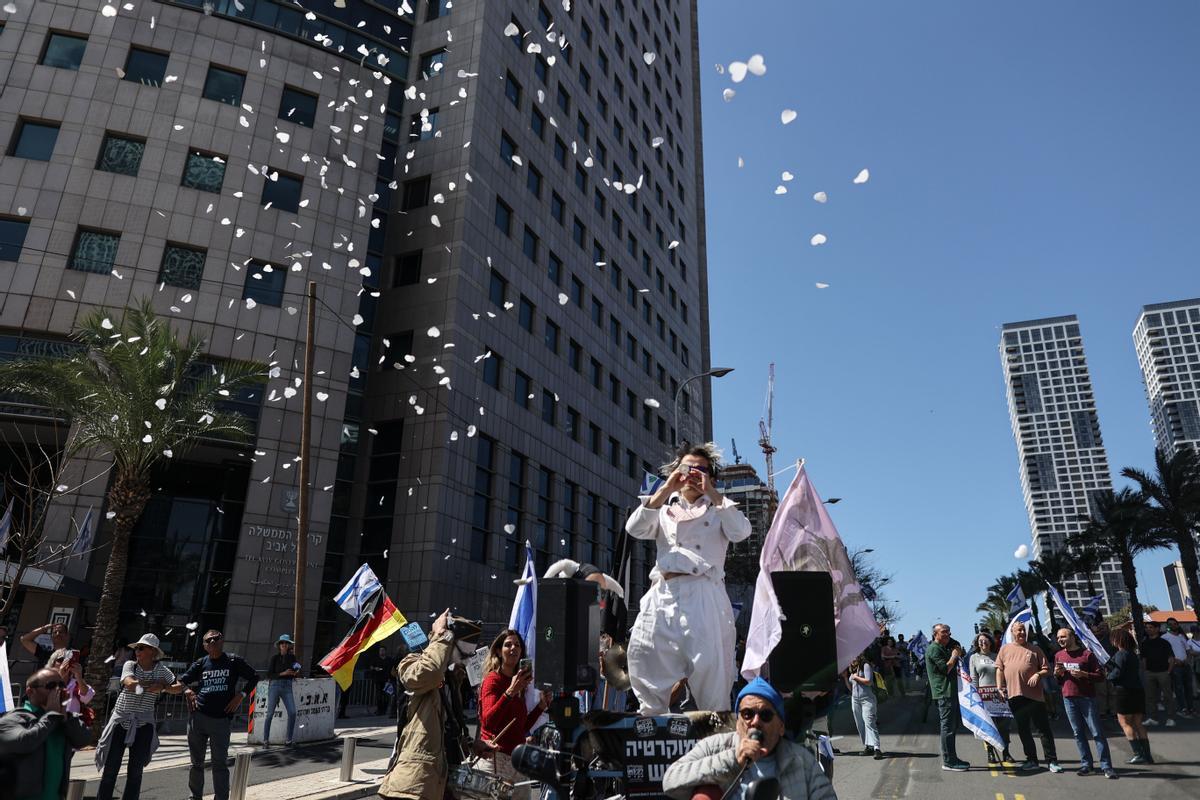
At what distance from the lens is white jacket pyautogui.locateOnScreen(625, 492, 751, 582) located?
4844mm

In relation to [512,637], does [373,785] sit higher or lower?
lower

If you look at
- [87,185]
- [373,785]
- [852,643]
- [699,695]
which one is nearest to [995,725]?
[852,643]

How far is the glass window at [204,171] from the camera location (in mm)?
23234

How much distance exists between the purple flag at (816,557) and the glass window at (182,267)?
2235 cm

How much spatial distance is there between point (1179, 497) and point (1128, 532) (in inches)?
164

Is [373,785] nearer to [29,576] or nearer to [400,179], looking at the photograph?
[29,576]

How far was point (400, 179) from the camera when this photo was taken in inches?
1184

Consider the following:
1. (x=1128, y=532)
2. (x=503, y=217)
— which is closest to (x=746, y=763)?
(x=503, y=217)

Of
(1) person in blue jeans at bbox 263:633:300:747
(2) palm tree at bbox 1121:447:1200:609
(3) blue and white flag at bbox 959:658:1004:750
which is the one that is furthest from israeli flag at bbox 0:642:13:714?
(2) palm tree at bbox 1121:447:1200:609

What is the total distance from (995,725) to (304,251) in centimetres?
2299

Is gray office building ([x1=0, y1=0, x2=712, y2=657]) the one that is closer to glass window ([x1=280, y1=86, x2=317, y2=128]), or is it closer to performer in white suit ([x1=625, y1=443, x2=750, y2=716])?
glass window ([x1=280, y1=86, x2=317, y2=128])

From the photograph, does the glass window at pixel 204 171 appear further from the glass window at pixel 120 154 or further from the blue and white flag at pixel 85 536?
the blue and white flag at pixel 85 536

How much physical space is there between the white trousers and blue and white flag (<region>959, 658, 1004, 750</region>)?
707cm

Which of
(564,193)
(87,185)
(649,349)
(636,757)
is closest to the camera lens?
(636,757)
